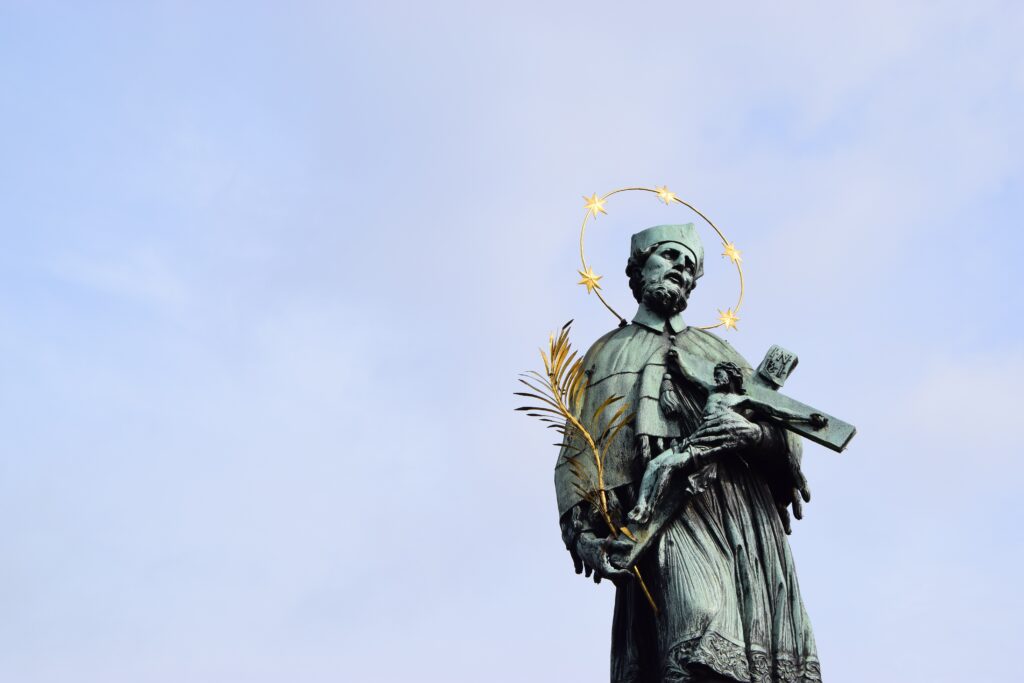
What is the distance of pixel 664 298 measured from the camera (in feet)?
44.4

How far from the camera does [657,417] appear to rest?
12992 millimetres

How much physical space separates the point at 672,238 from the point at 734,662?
3.19m

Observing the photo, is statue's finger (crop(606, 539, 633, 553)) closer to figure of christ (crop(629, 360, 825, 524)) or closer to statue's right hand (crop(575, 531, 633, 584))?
statue's right hand (crop(575, 531, 633, 584))

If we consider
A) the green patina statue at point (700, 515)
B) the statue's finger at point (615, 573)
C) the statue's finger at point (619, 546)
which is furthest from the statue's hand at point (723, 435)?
the statue's finger at point (615, 573)

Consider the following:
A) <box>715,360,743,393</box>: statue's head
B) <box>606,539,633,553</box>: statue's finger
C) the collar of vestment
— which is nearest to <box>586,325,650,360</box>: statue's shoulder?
the collar of vestment

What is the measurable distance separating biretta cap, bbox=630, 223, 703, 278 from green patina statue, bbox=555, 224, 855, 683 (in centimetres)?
74

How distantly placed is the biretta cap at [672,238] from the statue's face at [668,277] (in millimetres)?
42

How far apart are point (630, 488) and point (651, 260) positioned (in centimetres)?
174

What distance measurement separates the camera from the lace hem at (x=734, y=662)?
11961 millimetres

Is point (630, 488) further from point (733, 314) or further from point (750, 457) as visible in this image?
point (733, 314)

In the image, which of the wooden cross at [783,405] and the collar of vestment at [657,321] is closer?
the wooden cross at [783,405]

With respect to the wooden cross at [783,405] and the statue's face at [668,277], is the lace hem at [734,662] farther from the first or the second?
the statue's face at [668,277]

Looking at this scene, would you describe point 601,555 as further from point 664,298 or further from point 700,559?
point 664,298

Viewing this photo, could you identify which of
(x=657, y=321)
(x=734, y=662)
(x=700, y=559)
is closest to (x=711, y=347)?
(x=657, y=321)
